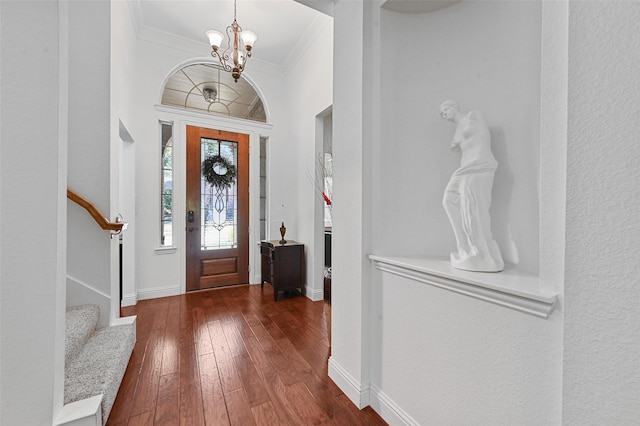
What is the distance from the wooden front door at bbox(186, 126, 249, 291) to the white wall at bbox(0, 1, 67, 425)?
2454mm

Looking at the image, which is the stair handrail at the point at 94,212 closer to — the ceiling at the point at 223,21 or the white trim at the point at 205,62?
the white trim at the point at 205,62

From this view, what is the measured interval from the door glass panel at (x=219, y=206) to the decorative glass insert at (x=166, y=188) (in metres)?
0.37

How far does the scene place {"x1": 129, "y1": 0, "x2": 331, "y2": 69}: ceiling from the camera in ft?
9.37

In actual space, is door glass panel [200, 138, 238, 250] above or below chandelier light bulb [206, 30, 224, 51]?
below

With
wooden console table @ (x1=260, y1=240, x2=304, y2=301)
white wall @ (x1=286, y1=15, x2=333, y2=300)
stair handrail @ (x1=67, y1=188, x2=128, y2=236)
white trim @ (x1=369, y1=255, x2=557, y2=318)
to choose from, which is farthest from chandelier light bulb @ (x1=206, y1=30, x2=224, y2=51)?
white trim @ (x1=369, y1=255, x2=557, y2=318)

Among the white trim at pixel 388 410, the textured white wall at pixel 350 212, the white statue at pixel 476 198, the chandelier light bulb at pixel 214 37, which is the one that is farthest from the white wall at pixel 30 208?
the white statue at pixel 476 198

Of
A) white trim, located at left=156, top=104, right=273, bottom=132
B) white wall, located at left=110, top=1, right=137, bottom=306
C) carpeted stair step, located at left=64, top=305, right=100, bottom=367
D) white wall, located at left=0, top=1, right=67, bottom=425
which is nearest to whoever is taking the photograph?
white wall, located at left=0, top=1, right=67, bottom=425

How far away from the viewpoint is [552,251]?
0.81 m

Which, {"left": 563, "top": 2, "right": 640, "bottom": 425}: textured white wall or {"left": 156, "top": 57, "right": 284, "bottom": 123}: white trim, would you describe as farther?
{"left": 156, "top": 57, "right": 284, "bottom": 123}: white trim

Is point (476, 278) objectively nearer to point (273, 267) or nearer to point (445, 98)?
point (445, 98)

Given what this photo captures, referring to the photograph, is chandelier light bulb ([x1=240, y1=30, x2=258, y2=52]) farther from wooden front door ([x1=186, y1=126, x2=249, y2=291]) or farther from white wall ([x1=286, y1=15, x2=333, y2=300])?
wooden front door ([x1=186, y1=126, x2=249, y2=291])

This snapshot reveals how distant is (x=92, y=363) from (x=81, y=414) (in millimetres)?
492

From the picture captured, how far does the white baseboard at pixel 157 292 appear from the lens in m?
3.18

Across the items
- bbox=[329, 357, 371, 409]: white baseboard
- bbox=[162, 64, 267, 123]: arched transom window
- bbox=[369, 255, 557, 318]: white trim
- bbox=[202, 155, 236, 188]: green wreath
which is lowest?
bbox=[329, 357, 371, 409]: white baseboard
